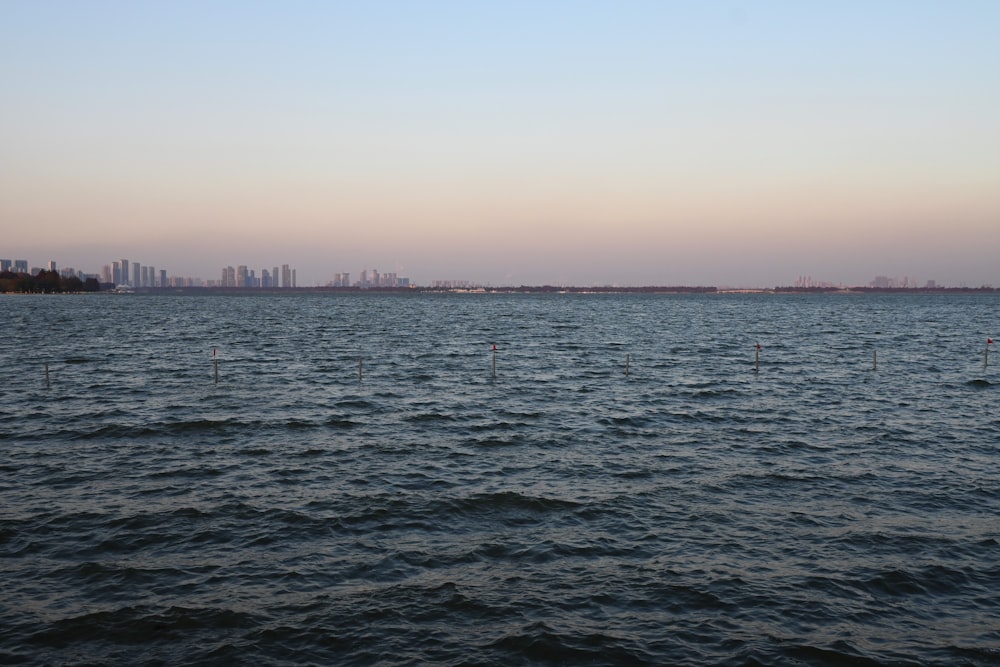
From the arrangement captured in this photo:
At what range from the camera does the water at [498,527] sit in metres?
14.2

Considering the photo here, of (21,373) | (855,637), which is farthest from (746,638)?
(21,373)

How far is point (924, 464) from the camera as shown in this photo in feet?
90.8

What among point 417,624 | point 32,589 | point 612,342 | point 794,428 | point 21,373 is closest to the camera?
point 417,624

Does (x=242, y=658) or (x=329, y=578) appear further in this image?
(x=329, y=578)

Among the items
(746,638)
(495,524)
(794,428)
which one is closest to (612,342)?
(794,428)

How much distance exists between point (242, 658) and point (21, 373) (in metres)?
51.8

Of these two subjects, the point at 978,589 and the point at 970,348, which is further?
the point at 970,348

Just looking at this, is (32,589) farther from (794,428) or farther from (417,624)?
(794,428)

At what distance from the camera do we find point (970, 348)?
79.2 metres

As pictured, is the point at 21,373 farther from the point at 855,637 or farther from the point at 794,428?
the point at 855,637

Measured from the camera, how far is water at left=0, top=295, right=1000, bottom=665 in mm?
14234

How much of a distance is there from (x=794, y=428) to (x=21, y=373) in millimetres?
53132

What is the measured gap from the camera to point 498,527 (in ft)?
67.2

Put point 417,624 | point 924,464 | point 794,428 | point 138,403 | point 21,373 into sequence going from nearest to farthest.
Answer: point 417,624 < point 924,464 < point 794,428 < point 138,403 < point 21,373
